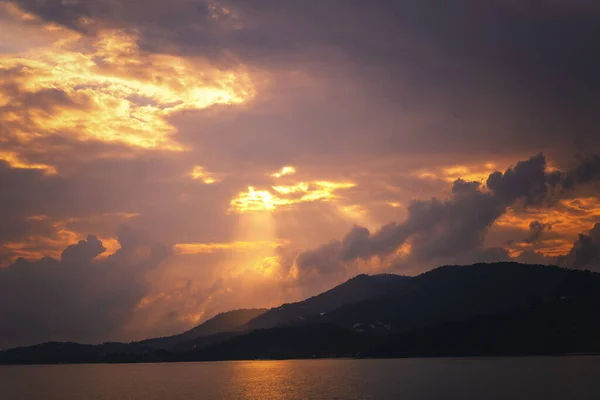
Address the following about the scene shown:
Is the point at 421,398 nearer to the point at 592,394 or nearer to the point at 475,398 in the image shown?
the point at 475,398

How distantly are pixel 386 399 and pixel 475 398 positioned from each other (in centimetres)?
3058

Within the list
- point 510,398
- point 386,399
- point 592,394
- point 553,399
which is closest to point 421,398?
point 386,399

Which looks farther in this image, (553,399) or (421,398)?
(421,398)

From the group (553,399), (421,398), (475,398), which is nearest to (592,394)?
(553,399)

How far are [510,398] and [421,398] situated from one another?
3013cm

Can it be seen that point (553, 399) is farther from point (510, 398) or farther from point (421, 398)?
point (421, 398)

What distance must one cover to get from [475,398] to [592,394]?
41.1 metres

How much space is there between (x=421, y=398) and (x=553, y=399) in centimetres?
4334

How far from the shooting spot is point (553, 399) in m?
187

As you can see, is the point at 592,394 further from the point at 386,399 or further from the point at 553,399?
the point at 386,399

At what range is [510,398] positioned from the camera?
7628 inches

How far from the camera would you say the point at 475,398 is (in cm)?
19450

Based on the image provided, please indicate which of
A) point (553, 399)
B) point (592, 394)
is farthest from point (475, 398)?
point (592, 394)

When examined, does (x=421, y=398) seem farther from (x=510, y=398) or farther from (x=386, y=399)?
(x=510, y=398)
